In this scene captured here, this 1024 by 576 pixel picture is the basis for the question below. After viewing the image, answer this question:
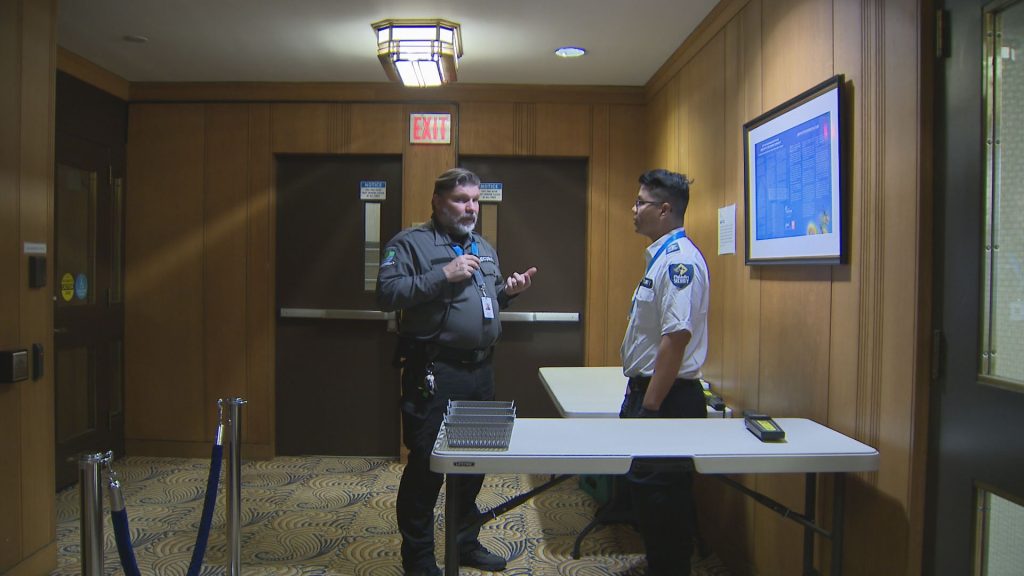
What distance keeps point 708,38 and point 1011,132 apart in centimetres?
177

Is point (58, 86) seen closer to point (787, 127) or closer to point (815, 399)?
point (787, 127)

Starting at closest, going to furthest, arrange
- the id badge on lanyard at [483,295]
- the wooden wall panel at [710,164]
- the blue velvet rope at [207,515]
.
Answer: the blue velvet rope at [207,515] → the id badge on lanyard at [483,295] → the wooden wall panel at [710,164]

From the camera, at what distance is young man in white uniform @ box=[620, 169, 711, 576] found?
210 centimetres

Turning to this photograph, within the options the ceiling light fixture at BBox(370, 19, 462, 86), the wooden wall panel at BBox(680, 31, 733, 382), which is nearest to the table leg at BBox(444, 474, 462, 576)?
the wooden wall panel at BBox(680, 31, 733, 382)

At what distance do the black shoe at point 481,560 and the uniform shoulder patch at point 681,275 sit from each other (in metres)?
1.41

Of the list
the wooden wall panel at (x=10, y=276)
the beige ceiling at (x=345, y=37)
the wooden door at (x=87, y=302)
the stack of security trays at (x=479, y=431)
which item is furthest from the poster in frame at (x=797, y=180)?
the wooden door at (x=87, y=302)

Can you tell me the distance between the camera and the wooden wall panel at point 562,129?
416cm

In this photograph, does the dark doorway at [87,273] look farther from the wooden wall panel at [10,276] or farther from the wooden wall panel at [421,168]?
the wooden wall panel at [421,168]

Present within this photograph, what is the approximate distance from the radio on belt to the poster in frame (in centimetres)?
53

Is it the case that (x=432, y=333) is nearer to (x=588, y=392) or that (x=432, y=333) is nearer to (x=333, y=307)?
(x=588, y=392)

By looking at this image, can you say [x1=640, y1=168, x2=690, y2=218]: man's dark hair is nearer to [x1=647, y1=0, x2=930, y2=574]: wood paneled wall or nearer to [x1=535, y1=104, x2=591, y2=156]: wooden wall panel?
[x1=647, y1=0, x2=930, y2=574]: wood paneled wall

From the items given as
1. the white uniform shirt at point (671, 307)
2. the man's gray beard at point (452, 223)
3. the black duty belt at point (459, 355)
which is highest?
the man's gray beard at point (452, 223)

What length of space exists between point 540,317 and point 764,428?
2439 millimetres

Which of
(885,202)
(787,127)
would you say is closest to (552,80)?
(787,127)
